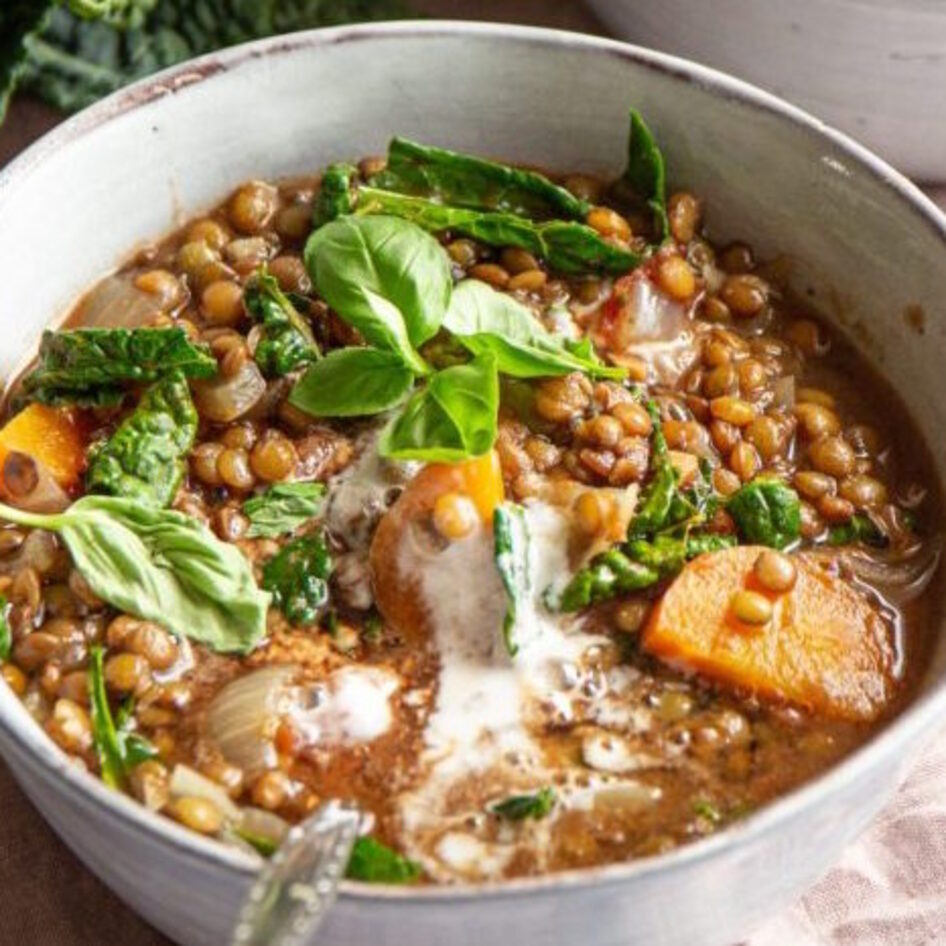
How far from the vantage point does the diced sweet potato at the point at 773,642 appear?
3.33 meters

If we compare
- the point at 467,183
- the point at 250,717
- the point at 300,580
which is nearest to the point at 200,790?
the point at 250,717

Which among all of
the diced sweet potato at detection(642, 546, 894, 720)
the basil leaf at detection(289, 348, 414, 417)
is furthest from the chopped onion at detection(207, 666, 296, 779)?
the diced sweet potato at detection(642, 546, 894, 720)

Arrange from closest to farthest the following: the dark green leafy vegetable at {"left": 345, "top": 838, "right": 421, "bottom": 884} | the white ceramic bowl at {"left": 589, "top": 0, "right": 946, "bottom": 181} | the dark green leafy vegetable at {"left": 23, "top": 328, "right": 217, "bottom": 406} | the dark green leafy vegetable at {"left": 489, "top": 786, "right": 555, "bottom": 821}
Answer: the dark green leafy vegetable at {"left": 345, "top": 838, "right": 421, "bottom": 884} → the dark green leafy vegetable at {"left": 489, "top": 786, "right": 555, "bottom": 821} → the dark green leafy vegetable at {"left": 23, "top": 328, "right": 217, "bottom": 406} → the white ceramic bowl at {"left": 589, "top": 0, "right": 946, "bottom": 181}

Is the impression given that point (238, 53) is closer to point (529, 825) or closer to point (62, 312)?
point (62, 312)

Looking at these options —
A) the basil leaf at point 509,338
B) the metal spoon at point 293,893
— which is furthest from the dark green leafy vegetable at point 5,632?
the basil leaf at point 509,338

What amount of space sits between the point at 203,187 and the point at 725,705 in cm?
184

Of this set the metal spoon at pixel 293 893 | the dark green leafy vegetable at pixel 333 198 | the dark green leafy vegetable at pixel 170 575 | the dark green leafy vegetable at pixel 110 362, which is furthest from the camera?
the dark green leafy vegetable at pixel 333 198

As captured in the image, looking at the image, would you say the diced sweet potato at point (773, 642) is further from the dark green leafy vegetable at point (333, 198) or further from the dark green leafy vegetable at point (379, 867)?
the dark green leafy vegetable at point (333, 198)

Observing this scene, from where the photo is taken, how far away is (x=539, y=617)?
3.40 meters

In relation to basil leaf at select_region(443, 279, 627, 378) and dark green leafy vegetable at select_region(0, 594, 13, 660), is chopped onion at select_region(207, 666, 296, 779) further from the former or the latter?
basil leaf at select_region(443, 279, 627, 378)

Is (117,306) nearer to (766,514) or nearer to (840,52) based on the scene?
(766,514)

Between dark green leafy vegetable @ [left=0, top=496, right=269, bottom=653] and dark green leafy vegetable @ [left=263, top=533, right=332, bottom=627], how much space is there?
87 millimetres

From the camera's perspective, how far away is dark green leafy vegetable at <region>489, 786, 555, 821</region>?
3133 mm

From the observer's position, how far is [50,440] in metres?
3.66
